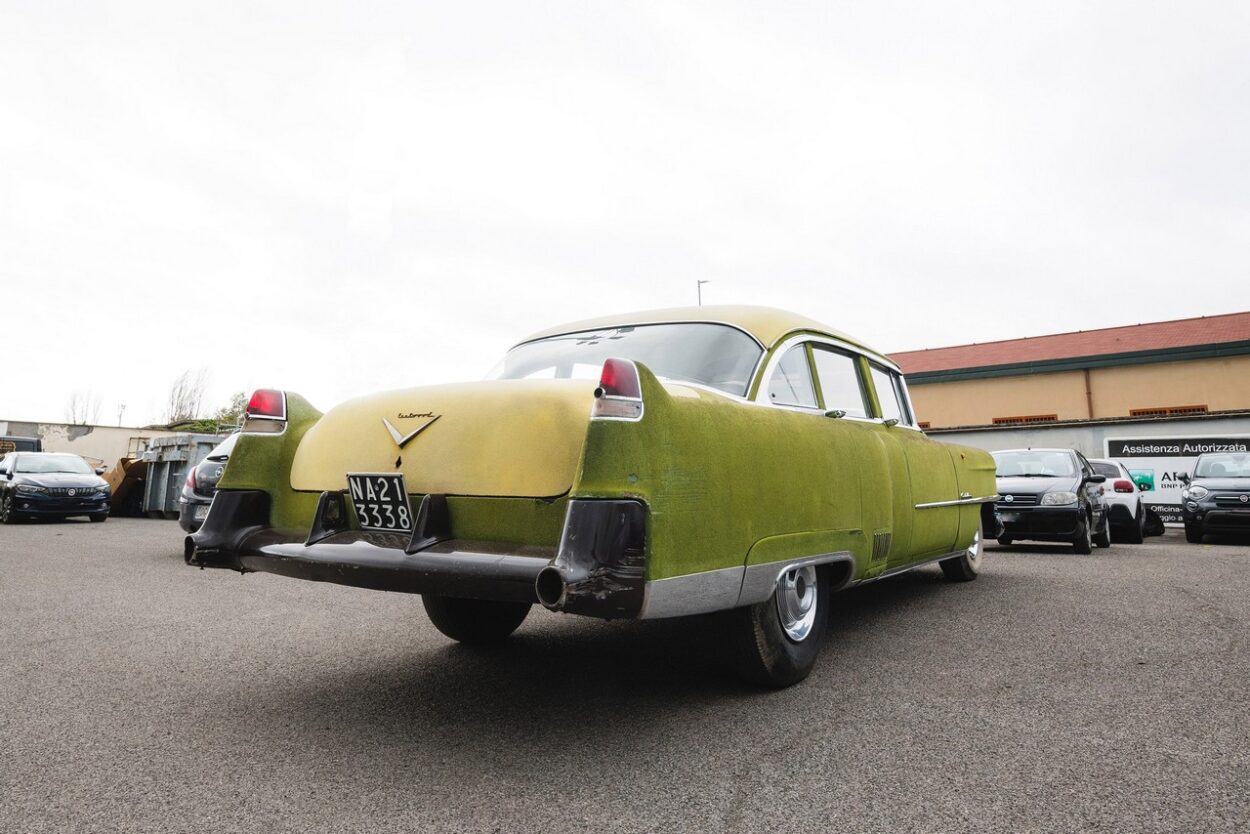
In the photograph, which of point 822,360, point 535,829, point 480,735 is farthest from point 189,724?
point 822,360

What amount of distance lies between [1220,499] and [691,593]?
12689 mm

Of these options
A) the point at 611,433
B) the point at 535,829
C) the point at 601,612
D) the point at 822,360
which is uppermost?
the point at 822,360

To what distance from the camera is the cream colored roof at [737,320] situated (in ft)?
12.1

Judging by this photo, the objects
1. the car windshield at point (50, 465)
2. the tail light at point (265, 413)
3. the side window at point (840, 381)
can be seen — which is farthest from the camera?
the car windshield at point (50, 465)

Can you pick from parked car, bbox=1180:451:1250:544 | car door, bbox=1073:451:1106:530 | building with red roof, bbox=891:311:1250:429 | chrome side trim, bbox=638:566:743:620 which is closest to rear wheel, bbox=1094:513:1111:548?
car door, bbox=1073:451:1106:530

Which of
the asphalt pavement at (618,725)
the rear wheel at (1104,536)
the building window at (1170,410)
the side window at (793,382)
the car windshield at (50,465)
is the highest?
the building window at (1170,410)

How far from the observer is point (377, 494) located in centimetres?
298

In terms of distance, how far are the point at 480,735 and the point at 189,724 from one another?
1.15 meters

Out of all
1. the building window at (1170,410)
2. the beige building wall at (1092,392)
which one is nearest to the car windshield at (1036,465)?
the beige building wall at (1092,392)

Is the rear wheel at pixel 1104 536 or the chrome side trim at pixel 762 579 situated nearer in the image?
the chrome side trim at pixel 762 579

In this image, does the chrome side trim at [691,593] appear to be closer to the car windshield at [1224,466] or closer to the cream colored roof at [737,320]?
the cream colored roof at [737,320]

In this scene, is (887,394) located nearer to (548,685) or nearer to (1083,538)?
(548,685)

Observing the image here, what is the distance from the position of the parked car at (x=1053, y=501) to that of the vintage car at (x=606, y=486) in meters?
6.66

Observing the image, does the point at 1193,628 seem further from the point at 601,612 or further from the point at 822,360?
the point at 601,612
